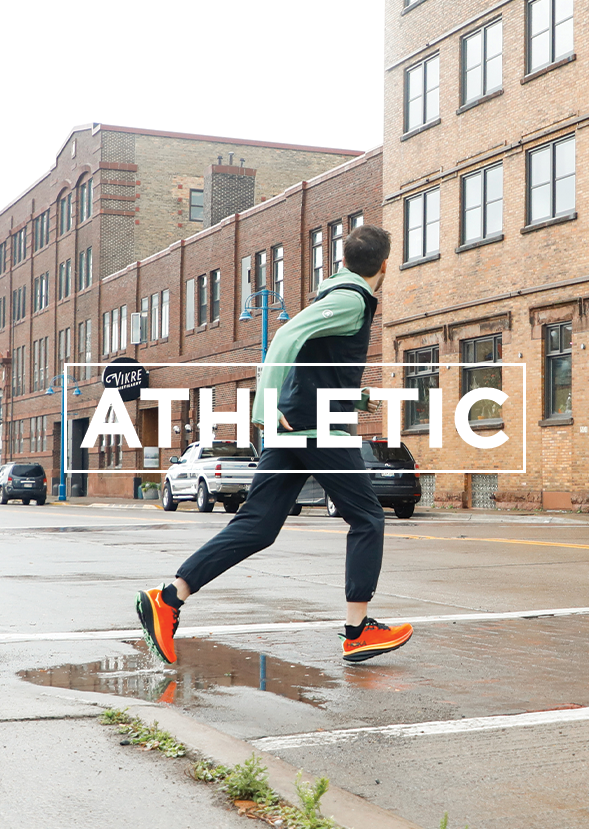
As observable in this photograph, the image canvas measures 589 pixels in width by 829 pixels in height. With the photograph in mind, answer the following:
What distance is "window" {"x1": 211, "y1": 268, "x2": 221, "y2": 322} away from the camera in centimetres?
4444

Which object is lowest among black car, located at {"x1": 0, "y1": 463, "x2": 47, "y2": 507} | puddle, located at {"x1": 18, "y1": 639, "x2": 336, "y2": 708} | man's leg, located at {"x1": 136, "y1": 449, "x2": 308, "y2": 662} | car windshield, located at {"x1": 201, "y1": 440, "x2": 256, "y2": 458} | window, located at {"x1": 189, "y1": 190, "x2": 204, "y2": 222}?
black car, located at {"x1": 0, "y1": 463, "x2": 47, "y2": 507}

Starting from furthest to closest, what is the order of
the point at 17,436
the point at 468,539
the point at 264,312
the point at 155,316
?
the point at 17,436 → the point at 155,316 → the point at 264,312 → the point at 468,539

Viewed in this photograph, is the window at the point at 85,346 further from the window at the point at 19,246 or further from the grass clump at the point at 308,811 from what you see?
the grass clump at the point at 308,811

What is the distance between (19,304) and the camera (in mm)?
68562

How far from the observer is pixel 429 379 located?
31.4m

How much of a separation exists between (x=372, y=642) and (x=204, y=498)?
23.1 meters

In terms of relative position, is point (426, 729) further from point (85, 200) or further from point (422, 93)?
point (85, 200)

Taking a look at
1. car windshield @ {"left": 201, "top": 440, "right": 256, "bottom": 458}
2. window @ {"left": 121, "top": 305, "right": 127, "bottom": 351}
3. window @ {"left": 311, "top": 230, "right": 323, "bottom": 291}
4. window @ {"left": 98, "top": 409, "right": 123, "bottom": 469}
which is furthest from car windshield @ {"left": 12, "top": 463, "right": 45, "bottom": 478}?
car windshield @ {"left": 201, "top": 440, "right": 256, "bottom": 458}

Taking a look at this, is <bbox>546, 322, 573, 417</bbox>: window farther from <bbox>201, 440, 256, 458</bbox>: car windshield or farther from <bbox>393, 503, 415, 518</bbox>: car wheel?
<bbox>201, 440, 256, 458</bbox>: car windshield

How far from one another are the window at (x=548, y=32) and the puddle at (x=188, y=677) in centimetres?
2364

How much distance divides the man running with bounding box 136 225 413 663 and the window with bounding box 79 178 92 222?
52.2m

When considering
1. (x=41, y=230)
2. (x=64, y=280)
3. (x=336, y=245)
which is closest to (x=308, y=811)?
(x=336, y=245)

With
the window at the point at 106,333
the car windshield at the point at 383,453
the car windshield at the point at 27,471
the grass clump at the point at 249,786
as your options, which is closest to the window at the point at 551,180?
the car windshield at the point at 383,453

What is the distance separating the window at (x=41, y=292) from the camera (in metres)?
63.7
